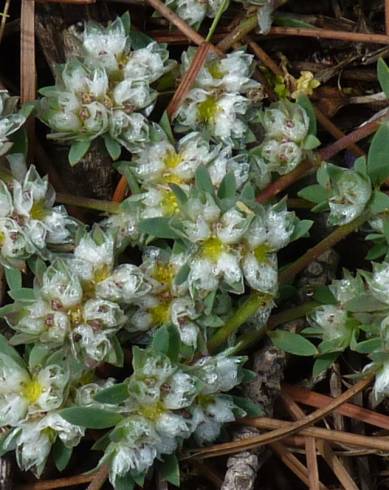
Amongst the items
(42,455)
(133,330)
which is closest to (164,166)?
(133,330)

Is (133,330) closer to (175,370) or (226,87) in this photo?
(175,370)

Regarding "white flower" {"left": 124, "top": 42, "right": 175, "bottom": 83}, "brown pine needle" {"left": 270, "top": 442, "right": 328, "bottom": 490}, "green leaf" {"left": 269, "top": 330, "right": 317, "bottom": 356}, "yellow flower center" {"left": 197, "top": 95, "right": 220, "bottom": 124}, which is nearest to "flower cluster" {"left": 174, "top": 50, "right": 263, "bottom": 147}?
"yellow flower center" {"left": 197, "top": 95, "right": 220, "bottom": 124}

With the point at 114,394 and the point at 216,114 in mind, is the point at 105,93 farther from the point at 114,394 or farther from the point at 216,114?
the point at 114,394

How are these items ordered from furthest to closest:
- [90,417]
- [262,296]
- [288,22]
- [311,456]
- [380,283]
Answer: [288,22]
[311,456]
[262,296]
[380,283]
[90,417]

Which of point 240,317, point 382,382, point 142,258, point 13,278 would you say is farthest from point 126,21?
point 382,382

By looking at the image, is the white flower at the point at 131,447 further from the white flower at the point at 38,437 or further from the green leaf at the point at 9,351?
the green leaf at the point at 9,351
